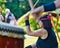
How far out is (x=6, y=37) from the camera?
4.43 metres

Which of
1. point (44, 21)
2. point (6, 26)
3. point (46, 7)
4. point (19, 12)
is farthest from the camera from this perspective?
point (19, 12)

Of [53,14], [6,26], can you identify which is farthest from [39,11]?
[53,14]

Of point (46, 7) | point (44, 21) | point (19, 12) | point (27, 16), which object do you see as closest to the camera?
point (46, 7)

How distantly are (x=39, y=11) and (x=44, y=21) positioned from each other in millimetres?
1152

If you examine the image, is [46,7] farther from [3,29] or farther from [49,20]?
[49,20]

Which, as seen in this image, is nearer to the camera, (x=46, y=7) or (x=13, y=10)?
(x=46, y=7)

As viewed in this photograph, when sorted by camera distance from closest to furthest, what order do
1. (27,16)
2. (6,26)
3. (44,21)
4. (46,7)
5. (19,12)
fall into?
(46,7), (6,26), (27,16), (44,21), (19,12)

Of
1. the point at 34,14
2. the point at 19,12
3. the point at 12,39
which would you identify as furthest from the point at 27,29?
the point at 19,12

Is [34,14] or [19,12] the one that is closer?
[34,14]

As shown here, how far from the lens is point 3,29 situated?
4363 mm

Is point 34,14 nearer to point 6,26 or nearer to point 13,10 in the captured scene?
point 6,26

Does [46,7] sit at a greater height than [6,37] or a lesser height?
greater

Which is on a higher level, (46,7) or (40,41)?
(46,7)

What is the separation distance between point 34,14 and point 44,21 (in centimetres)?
98
